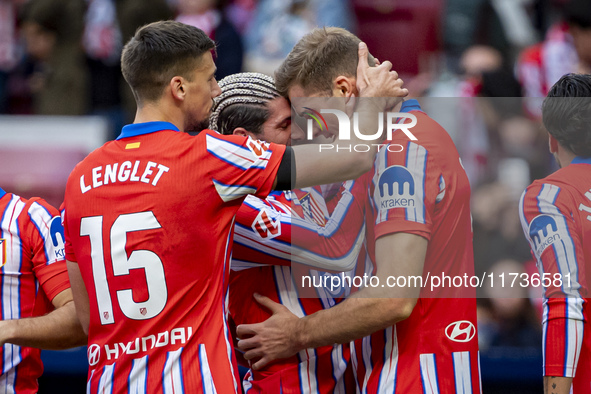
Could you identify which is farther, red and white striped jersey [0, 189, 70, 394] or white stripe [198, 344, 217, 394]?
red and white striped jersey [0, 189, 70, 394]

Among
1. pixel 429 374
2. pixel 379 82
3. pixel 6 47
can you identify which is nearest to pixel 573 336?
pixel 429 374

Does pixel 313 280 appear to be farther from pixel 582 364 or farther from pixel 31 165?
pixel 31 165

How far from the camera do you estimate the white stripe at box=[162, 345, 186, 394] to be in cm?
275

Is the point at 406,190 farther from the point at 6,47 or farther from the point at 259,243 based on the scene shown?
the point at 6,47

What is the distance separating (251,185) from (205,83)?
1.67 feet

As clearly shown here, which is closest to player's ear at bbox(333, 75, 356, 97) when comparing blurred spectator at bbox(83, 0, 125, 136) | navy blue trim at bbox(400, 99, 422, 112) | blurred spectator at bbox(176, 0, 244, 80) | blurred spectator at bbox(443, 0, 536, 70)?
navy blue trim at bbox(400, 99, 422, 112)

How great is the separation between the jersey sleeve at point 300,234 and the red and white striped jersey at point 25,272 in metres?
0.80

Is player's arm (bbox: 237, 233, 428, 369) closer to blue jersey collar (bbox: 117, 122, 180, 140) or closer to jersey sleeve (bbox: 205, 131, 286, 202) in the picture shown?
jersey sleeve (bbox: 205, 131, 286, 202)

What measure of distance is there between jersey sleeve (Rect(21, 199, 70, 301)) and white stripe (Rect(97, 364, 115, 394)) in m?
0.55

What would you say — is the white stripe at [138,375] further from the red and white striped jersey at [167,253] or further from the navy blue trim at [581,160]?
the navy blue trim at [581,160]

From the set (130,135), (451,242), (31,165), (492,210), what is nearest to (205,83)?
(130,135)

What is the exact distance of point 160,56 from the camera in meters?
2.94

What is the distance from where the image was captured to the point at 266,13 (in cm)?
814

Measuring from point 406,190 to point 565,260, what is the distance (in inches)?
29.6
